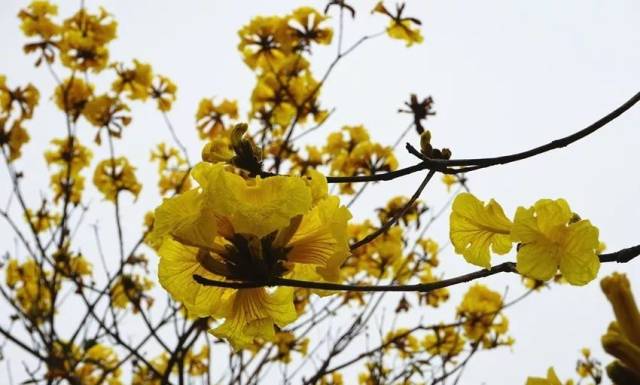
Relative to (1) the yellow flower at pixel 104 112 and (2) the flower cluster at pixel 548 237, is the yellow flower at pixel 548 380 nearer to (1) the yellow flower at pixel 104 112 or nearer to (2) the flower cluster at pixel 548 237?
(2) the flower cluster at pixel 548 237

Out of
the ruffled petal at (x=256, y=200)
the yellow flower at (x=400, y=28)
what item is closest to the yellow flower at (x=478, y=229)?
the ruffled petal at (x=256, y=200)

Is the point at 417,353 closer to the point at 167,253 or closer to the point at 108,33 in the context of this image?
the point at 108,33

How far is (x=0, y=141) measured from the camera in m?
4.48

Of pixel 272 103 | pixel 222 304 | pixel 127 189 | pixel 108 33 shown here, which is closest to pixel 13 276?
pixel 127 189

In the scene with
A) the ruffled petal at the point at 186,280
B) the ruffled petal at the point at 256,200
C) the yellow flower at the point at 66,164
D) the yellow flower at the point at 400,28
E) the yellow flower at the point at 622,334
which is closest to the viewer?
the yellow flower at the point at 622,334

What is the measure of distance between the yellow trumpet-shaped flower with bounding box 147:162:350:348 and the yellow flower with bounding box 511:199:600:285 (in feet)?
1.11

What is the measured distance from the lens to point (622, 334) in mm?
899

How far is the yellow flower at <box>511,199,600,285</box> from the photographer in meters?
1.07

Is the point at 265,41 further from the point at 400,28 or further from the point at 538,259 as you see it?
the point at 538,259

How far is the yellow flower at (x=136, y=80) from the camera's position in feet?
16.4

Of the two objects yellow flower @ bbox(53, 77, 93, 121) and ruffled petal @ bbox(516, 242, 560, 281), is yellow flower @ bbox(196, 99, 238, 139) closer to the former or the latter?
yellow flower @ bbox(53, 77, 93, 121)

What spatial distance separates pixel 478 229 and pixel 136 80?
435 cm

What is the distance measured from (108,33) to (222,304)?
425 cm

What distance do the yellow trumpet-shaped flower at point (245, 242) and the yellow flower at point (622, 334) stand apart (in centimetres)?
46
